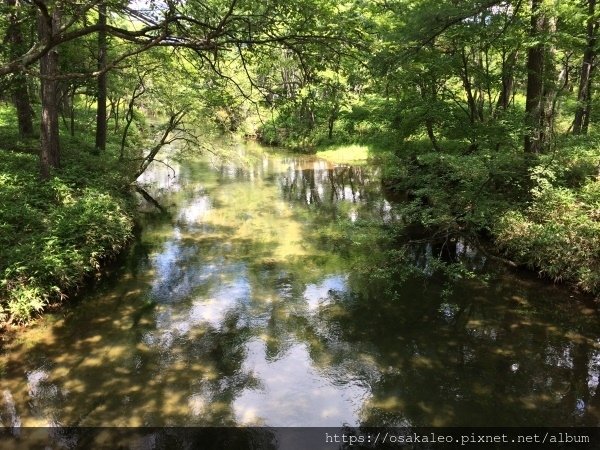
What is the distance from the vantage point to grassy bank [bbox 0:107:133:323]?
8555mm

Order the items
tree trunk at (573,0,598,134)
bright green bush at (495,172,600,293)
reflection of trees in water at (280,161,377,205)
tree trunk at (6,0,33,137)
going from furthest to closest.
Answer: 1. reflection of trees in water at (280,161,377,205)
2. tree trunk at (6,0,33,137)
3. tree trunk at (573,0,598,134)
4. bright green bush at (495,172,600,293)

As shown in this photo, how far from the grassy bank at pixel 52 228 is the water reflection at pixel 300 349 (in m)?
0.61

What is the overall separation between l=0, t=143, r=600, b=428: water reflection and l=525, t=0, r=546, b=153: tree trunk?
3.52 metres

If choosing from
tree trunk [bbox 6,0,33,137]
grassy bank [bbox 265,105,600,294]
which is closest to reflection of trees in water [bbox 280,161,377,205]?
grassy bank [bbox 265,105,600,294]

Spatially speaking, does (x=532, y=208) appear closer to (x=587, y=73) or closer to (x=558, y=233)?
(x=558, y=233)

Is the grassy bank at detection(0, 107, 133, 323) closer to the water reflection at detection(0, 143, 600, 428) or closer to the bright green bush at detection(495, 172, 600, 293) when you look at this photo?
the water reflection at detection(0, 143, 600, 428)

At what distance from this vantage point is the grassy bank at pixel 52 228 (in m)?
8.55

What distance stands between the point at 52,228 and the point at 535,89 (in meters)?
13.4

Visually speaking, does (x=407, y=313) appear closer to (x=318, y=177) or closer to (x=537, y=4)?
(x=537, y=4)

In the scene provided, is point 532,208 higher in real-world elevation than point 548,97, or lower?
lower

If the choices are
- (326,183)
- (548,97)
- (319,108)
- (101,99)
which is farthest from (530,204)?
(101,99)

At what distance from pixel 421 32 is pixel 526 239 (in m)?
5.40

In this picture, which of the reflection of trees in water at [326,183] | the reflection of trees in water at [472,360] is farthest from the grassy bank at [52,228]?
the reflection of trees in water at [326,183]

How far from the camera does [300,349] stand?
8.27 metres
